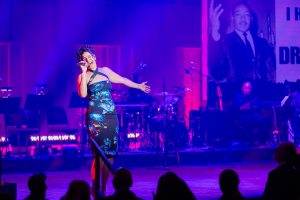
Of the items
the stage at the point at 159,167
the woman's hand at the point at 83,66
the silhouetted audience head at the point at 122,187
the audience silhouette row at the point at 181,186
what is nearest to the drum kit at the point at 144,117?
the stage at the point at 159,167

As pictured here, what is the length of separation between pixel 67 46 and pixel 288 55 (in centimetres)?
647

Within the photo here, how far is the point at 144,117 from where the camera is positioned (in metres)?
15.5

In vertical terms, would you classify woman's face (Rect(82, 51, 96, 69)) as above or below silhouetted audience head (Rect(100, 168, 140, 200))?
above

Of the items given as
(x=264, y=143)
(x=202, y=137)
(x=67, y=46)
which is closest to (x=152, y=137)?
(x=202, y=137)

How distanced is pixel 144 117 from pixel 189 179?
4435mm

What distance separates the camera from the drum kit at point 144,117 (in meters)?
15.0

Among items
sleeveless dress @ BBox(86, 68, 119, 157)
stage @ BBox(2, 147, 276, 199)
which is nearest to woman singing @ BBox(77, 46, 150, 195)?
sleeveless dress @ BBox(86, 68, 119, 157)

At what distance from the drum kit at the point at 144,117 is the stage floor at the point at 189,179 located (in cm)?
185

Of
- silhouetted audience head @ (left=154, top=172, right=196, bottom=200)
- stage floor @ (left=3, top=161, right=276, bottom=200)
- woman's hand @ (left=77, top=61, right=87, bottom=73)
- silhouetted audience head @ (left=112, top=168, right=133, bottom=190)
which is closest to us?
silhouetted audience head @ (left=154, top=172, right=196, bottom=200)

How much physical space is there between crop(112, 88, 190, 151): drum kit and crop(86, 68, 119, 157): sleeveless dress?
6818mm

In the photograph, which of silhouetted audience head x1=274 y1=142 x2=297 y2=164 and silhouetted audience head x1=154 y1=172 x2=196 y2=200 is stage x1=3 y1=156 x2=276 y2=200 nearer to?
silhouetted audience head x1=274 y1=142 x2=297 y2=164

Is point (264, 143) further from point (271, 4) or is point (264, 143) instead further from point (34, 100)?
point (34, 100)

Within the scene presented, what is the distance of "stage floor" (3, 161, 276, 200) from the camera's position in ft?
31.5

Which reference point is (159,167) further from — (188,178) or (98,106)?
(98,106)
